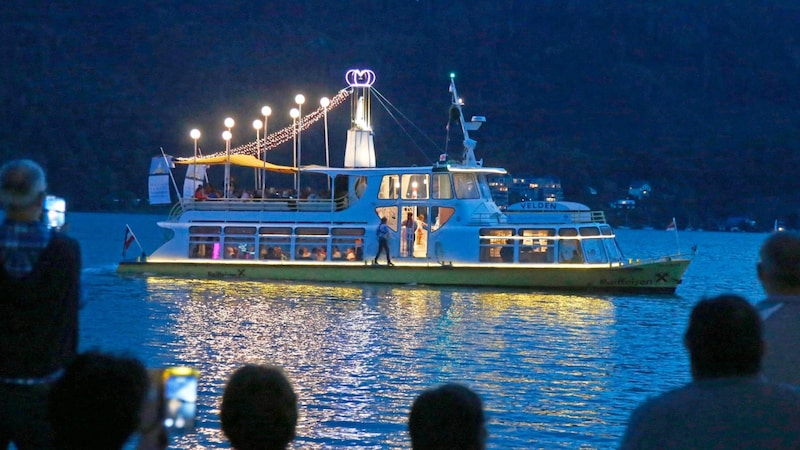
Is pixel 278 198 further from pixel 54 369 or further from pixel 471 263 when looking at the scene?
pixel 54 369

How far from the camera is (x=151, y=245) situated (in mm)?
77188

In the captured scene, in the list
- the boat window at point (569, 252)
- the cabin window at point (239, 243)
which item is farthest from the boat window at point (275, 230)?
the boat window at point (569, 252)

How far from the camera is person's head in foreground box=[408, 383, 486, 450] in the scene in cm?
350

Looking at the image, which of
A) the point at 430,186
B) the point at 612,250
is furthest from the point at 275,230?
the point at 612,250

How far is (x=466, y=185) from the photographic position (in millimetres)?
31844

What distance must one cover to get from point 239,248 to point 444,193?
259 inches

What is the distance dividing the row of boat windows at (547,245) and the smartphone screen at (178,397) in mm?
26689

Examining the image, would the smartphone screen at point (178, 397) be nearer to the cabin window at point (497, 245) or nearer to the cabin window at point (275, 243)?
the cabin window at point (497, 245)

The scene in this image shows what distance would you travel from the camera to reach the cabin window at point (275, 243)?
32.4 meters

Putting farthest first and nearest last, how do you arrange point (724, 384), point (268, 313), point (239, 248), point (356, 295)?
1. point (239, 248)
2. point (356, 295)
3. point (268, 313)
4. point (724, 384)

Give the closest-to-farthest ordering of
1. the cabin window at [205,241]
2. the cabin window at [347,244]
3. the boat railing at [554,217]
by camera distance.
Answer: the boat railing at [554,217]
the cabin window at [347,244]
the cabin window at [205,241]

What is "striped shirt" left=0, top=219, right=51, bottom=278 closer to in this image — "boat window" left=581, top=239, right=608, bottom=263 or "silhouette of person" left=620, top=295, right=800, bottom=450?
"silhouette of person" left=620, top=295, right=800, bottom=450

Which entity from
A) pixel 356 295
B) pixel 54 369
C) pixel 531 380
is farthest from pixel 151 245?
pixel 54 369

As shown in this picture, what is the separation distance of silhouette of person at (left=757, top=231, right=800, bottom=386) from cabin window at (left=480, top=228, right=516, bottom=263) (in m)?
25.4
